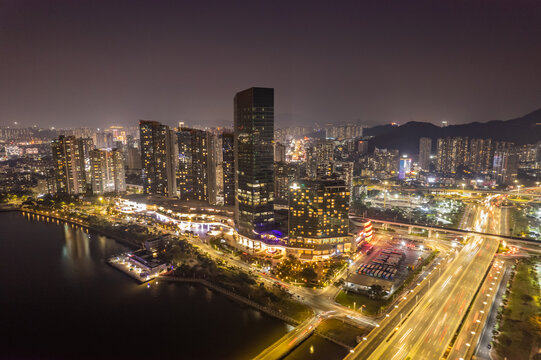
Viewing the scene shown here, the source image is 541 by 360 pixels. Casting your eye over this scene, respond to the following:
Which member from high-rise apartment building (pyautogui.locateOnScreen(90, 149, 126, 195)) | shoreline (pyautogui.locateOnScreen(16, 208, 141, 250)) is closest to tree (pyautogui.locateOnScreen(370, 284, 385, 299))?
shoreline (pyautogui.locateOnScreen(16, 208, 141, 250))

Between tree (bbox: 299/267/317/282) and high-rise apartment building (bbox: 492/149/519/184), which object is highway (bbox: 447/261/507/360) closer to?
tree (bbox: 299/267/317/282)

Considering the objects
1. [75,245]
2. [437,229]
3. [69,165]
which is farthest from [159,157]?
[437,229]

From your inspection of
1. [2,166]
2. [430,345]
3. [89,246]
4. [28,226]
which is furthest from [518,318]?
[2,166]

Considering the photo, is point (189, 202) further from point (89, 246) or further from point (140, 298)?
point (140, 298)

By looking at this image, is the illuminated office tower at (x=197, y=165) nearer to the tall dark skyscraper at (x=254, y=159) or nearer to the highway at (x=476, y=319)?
the tall dark skyscraper at (x=254, y=159)

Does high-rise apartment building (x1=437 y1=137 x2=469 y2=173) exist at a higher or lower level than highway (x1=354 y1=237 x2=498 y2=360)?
higher

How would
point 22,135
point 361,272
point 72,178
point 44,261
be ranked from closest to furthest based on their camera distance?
point 361,272 → point 44,261 → point 72,178 → point 22,135
